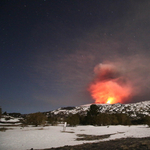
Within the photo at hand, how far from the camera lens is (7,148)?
1205 centimetres

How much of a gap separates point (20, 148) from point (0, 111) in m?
46.3

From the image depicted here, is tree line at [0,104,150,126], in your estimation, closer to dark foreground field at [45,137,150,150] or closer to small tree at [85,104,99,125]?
small tree at [85,104,99,125]

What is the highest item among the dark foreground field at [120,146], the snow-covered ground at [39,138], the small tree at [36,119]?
the small tree at [36,119]

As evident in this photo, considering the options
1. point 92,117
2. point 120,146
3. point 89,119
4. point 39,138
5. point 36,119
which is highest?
point 92,117

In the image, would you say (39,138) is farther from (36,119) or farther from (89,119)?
(89,119)

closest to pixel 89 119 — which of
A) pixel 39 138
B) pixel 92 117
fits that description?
pixel 92 117

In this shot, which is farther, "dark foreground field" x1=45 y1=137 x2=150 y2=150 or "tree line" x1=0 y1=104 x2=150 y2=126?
"tree line" x1=0 y1=104 x2=150 y2=126

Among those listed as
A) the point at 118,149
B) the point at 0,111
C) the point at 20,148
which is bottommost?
the point at 20,148

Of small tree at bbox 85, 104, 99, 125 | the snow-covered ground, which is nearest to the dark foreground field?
the snow-covered ground

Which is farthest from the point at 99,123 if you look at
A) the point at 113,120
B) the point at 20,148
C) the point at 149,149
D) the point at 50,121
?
the point at 149,149

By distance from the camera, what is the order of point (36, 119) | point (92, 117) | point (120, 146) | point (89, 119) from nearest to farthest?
1. point (120, 146)
2. point (36, 119)
3. point (89, 119)
4. point (92, 117)

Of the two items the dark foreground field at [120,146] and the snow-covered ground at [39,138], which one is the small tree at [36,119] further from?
the dark foreground field at [120,146]

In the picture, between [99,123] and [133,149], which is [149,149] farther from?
[99,123]

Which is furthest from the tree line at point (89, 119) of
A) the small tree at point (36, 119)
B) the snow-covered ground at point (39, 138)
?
the snow-covered ground at point (39, 138)
